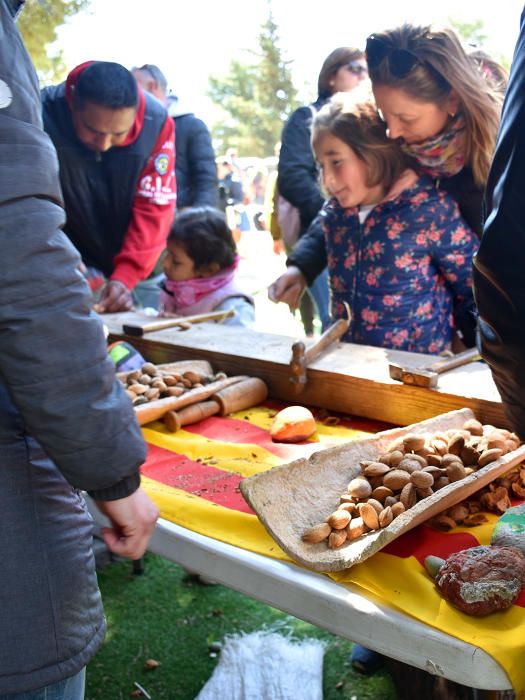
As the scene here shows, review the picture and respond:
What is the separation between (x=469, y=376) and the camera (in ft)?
5.53

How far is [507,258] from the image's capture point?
84 cm

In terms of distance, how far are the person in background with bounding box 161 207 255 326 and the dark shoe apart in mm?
1499

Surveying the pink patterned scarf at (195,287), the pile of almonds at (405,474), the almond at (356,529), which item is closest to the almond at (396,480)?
the pile of almonds at (405,474)

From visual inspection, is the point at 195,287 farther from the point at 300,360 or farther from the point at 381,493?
the point at 381,493

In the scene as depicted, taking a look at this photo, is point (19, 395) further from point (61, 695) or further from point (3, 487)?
point (61, 695)

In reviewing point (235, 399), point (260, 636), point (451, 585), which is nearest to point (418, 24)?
point (235, 399)

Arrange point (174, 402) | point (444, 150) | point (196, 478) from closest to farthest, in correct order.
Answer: point (196, 478)
point (174, 402)
point (444, 150)

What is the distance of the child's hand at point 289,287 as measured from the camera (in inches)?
103

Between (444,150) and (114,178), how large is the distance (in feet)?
5.69

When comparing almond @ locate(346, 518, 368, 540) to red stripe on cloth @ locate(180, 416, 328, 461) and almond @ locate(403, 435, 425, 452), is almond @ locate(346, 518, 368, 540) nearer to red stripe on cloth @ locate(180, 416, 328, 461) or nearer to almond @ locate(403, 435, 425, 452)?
almond @ locate(403, 435, 425, 452)

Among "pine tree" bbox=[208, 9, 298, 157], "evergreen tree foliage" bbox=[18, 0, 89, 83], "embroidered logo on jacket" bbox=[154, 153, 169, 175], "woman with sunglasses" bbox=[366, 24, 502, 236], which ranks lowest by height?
"pine tree" bbox=[208, 9, 298, 157]

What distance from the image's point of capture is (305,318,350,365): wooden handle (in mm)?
1884

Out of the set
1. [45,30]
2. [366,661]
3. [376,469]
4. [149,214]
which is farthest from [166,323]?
[45,30]

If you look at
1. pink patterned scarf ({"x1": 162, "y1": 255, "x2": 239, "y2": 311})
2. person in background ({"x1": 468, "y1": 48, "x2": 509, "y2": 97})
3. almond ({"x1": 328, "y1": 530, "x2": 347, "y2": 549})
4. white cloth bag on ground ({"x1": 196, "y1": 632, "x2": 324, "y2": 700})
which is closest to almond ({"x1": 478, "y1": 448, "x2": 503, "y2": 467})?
almond ({"x1": 328, "y1": 530, "x2": 347, "y2": 549})
